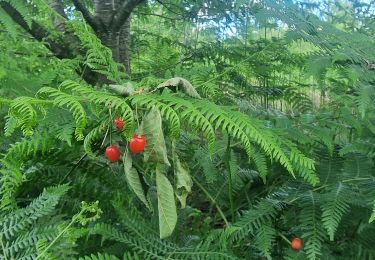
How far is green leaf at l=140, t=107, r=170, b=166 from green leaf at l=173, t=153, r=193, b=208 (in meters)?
0.13

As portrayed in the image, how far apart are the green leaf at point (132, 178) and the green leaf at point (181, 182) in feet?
0.40

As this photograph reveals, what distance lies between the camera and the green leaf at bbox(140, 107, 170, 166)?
4.45 feet

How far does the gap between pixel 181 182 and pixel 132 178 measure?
0.55 feet

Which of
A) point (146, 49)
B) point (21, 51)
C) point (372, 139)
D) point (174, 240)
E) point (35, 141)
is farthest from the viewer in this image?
point (146, 49)

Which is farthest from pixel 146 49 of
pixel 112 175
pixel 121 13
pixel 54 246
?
pixel 54 246

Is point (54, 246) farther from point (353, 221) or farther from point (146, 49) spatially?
point (146, 49)

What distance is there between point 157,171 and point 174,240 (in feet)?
1.31

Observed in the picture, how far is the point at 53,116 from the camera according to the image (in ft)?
5.28

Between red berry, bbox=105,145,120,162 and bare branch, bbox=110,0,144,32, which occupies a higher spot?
bare branch, bbox=110,0,144,32

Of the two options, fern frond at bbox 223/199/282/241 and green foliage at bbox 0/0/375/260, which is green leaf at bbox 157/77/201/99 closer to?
green foliage at bbox 0/0/375/260

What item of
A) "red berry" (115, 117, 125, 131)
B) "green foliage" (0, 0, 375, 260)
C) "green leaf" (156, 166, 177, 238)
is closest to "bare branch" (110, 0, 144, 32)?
"green foliage" (0, 0, 375, 260)

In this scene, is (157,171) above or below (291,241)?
above

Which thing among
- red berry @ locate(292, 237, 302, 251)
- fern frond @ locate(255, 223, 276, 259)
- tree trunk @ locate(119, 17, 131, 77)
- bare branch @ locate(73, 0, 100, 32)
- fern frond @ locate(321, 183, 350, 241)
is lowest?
red berry @ locate(292, 237, 302, 251)

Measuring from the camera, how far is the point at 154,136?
137cm
